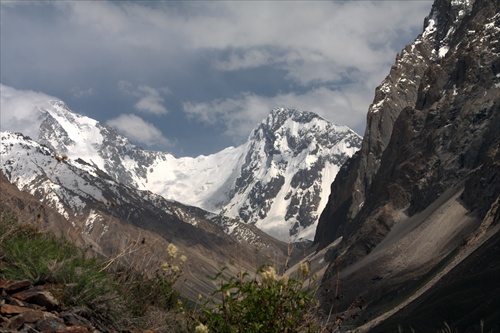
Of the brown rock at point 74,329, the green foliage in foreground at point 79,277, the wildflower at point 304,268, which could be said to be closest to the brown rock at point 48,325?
the brown rock at point 74,329

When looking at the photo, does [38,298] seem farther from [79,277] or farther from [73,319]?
[79,277]

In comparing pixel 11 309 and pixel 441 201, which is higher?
pixel 441 201

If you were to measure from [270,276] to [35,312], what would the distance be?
2.62m

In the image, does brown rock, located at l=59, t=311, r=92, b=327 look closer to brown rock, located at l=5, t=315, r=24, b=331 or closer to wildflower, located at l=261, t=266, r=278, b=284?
brown rock, located at l=5, t=315, r=24, b=331

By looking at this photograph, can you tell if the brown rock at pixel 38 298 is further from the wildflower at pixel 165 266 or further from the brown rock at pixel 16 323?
the wildflower at pixel 165 266

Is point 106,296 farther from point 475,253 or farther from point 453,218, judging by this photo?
point 453,218

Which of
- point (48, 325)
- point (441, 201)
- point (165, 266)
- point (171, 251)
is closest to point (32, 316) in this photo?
point (48, 325)

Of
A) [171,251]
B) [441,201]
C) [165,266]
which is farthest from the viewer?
[441,201]

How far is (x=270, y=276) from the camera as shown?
727 cm

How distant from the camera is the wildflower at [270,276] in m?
7.27

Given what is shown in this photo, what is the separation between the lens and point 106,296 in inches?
340

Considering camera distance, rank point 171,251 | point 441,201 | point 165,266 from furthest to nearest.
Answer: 1. point 441,201
2. point 165,266
3. point 171,251

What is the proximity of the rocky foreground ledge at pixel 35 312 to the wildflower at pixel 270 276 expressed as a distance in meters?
2.08

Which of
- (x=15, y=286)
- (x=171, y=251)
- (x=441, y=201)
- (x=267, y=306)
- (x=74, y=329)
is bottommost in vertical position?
Answer: (x=74, y=329)
